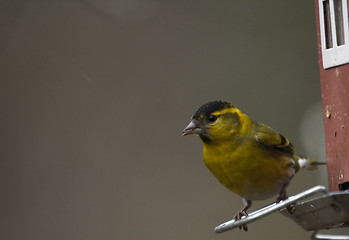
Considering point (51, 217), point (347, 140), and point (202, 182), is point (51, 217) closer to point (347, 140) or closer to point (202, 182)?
point (202, 182)

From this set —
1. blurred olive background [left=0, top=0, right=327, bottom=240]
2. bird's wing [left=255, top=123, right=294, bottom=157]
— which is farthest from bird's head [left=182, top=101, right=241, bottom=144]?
blurred olive background [left=0, top=0, right=327, bottom=240]

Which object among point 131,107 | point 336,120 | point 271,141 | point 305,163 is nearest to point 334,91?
point 336,120

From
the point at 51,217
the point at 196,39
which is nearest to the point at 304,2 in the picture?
the point at 196,39

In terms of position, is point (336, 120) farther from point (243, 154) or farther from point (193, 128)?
point (193, 128)

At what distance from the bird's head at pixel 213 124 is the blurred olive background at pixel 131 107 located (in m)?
3.87

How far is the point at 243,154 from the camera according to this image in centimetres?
434

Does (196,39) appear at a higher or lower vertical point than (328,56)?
higher

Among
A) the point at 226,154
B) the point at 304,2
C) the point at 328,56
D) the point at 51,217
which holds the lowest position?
the point at 51,217

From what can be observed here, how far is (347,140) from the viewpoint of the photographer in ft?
12.9

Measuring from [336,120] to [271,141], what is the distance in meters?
0.55

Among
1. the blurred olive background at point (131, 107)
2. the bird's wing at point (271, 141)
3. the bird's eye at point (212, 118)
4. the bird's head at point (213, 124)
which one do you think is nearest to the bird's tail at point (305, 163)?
the bird's wing at point (271, 141)

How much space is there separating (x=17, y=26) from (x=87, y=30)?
2.72 feet

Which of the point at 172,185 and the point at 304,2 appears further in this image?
the point at 304,2

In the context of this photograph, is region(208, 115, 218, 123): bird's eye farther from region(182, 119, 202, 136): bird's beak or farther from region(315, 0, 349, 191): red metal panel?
region(315, 0, 349, 191): red metal panel
